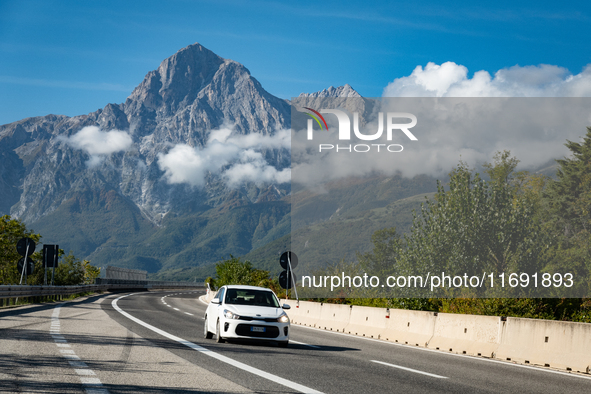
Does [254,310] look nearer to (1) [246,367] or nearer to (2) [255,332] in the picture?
(2) [255,332]

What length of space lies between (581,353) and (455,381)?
10.0 ft

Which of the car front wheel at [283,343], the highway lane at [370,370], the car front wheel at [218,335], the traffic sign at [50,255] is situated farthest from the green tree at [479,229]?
the car front wheel at [218,335]

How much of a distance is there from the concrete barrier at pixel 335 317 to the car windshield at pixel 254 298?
6.53 m

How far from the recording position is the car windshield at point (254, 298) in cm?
1452

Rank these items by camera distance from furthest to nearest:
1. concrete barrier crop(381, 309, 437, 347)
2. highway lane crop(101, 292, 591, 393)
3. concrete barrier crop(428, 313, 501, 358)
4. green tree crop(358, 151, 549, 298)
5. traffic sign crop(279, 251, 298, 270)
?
1. green tree crop(358, 151, 549, 298)
2. traffic sign crop(279, 251, 298, 270)
3. concrete barrier crop(381, 309, 437, 347)
4. concrete barrier crop(428, 313, 501, 358)
5. highway lane crop(101, 292, 591, 393)

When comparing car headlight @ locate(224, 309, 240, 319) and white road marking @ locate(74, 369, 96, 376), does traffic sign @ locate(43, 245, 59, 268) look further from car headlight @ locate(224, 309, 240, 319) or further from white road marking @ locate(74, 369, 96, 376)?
white road marking @ locate(74, 369, 96, 376)

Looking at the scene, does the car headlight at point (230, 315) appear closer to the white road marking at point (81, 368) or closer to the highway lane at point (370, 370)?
the highway lane at point (370, 370)

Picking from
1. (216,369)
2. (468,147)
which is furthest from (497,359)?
(468,147)

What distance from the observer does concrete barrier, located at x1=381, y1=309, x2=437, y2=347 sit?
15.5m

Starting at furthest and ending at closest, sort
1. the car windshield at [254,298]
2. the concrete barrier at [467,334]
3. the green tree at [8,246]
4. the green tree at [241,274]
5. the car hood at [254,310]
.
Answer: the green tree at [8,246] < the green tree at [241,274] < the car windshield at [254,298] < the car hood at [254,310] < the concrete barrier at [467,334]

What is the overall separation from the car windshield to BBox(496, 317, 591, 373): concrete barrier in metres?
5.37

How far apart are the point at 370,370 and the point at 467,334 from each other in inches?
186

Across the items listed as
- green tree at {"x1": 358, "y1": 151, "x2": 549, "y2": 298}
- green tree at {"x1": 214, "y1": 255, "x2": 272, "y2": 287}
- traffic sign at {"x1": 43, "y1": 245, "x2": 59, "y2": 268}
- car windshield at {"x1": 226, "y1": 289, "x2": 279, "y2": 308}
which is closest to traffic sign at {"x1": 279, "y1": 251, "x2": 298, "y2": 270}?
green tree at {"x1": 214, "y1": 255, "x2": 272, "y2": 287}

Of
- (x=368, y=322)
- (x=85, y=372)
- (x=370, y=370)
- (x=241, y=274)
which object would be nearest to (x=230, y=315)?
(x=370, y=370)
